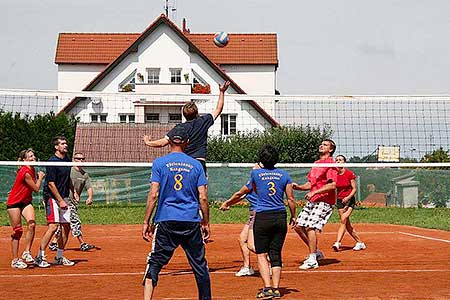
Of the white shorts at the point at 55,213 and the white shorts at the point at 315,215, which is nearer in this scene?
the white shorts at the point at 315,215

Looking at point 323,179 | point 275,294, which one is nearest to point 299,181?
point 323,179

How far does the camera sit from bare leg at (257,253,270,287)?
11.3m

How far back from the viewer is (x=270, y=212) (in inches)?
466

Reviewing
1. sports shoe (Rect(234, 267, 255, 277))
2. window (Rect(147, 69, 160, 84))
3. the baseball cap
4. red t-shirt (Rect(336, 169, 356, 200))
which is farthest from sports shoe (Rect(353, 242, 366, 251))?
window (Rect(147, 69, 160, 84))

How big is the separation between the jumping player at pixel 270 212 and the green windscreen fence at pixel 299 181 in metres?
26.4

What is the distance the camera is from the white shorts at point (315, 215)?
14.6 metres

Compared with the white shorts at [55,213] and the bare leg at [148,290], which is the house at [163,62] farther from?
the bare leg at [148,290]

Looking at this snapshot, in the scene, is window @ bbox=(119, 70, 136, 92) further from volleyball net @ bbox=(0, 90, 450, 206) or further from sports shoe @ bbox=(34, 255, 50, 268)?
sports shoe @ bbox=(34, 255, 50, 268)

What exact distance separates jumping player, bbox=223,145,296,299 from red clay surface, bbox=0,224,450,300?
1.69 feet

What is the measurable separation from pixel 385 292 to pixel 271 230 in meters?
1.79

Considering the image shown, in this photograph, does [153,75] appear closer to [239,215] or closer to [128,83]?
[128,83]

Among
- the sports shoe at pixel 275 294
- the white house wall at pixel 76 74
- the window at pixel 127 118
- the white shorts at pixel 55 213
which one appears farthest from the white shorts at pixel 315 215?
the white house wall at pixel 76 74

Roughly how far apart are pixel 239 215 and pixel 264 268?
20948 millimetres

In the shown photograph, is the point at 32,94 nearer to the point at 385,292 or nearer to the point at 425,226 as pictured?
the point at 385,292
